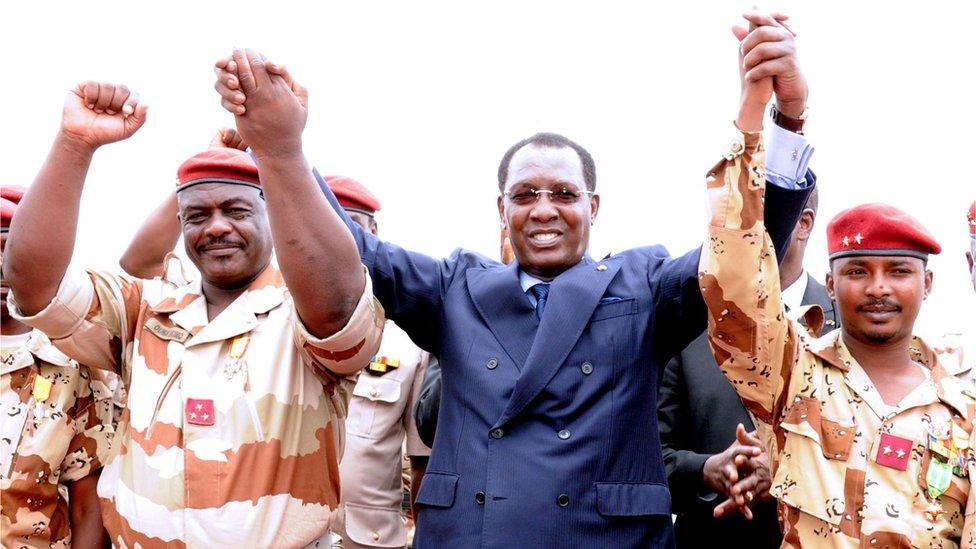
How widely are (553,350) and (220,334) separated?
1139mm

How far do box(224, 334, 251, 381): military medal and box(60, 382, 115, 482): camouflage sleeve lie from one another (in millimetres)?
959

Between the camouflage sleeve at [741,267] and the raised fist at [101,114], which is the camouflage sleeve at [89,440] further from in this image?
the camouflage sleeve at [741,267]

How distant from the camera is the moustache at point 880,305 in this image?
3652 mm

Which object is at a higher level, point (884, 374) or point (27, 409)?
point (884, 374)

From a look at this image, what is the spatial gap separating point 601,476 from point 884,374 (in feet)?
3.83

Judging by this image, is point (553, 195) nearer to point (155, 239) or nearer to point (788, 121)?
point (788, 121)

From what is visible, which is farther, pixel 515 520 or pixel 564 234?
pixel 564 234

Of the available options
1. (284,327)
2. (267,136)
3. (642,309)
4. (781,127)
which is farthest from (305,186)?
(781,127)

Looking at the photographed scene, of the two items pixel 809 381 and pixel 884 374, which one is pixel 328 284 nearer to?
pixel 809 381

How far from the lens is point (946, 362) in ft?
12.4

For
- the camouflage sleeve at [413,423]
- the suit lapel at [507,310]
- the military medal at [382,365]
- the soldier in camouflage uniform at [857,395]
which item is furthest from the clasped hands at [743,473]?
the military medal at [382,365]

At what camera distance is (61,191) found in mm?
3586

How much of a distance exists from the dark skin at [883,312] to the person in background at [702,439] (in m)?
0.23

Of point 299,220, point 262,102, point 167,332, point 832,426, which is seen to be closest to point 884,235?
point 832,426
